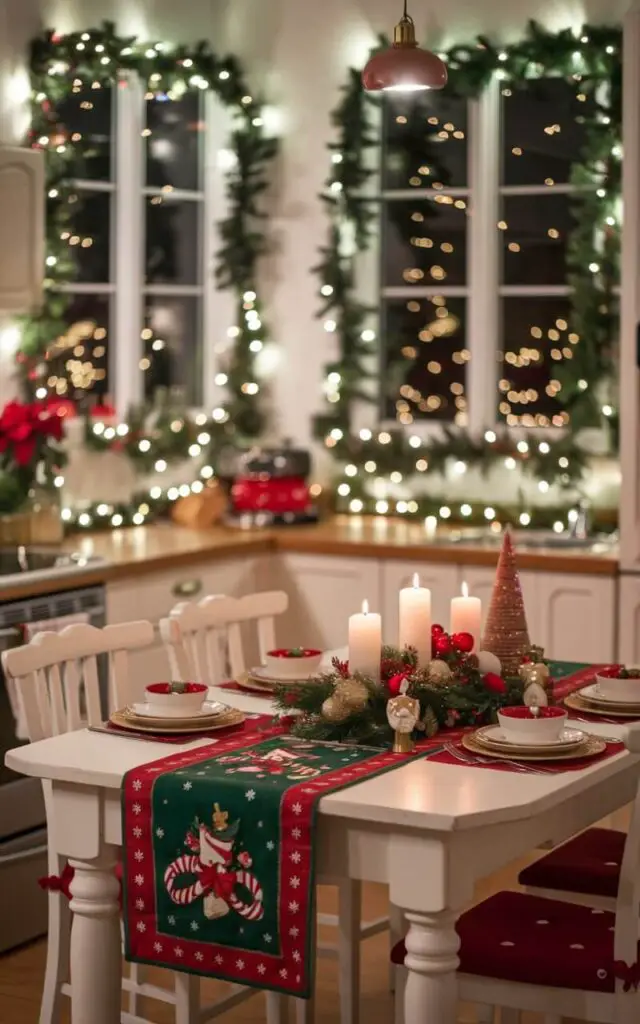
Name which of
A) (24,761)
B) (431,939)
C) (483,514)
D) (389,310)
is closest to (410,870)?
(431,939)

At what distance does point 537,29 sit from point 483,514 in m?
1.77

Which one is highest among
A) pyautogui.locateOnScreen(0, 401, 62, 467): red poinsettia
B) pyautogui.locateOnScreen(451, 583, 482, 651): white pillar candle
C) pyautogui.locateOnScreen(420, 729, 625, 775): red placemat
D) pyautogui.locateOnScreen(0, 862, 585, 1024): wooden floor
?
pyautogui.locateOnScreen(0, 401, 62, 467): red poinsettia

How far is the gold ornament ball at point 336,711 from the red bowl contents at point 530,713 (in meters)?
0.31

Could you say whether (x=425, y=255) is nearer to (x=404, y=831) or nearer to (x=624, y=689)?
(x=624, y=689)

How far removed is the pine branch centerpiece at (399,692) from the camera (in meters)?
3.24

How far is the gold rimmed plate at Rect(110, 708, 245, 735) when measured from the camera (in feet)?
10.7

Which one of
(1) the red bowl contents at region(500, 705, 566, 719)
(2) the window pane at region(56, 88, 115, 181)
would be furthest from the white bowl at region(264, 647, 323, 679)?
(2) the window pane at region(56, 88, 115, 181)

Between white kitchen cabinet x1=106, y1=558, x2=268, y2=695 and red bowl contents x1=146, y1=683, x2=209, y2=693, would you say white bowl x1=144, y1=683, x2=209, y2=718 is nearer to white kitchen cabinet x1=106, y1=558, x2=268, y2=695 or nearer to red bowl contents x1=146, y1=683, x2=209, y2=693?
red bowl contents x1=146, y1=683, x2=209, y2=693

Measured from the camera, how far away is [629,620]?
526 cm

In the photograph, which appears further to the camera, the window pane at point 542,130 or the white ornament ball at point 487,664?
the window pane at point 542,130

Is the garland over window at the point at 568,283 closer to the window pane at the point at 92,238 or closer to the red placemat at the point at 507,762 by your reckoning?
the window pane at the point at 92,238

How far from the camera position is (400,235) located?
6.43 m

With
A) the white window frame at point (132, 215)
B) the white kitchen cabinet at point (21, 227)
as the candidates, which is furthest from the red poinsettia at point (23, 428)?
the white window frame at point (132, 215)

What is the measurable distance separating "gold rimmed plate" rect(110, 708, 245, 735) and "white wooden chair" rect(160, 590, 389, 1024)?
254mm
